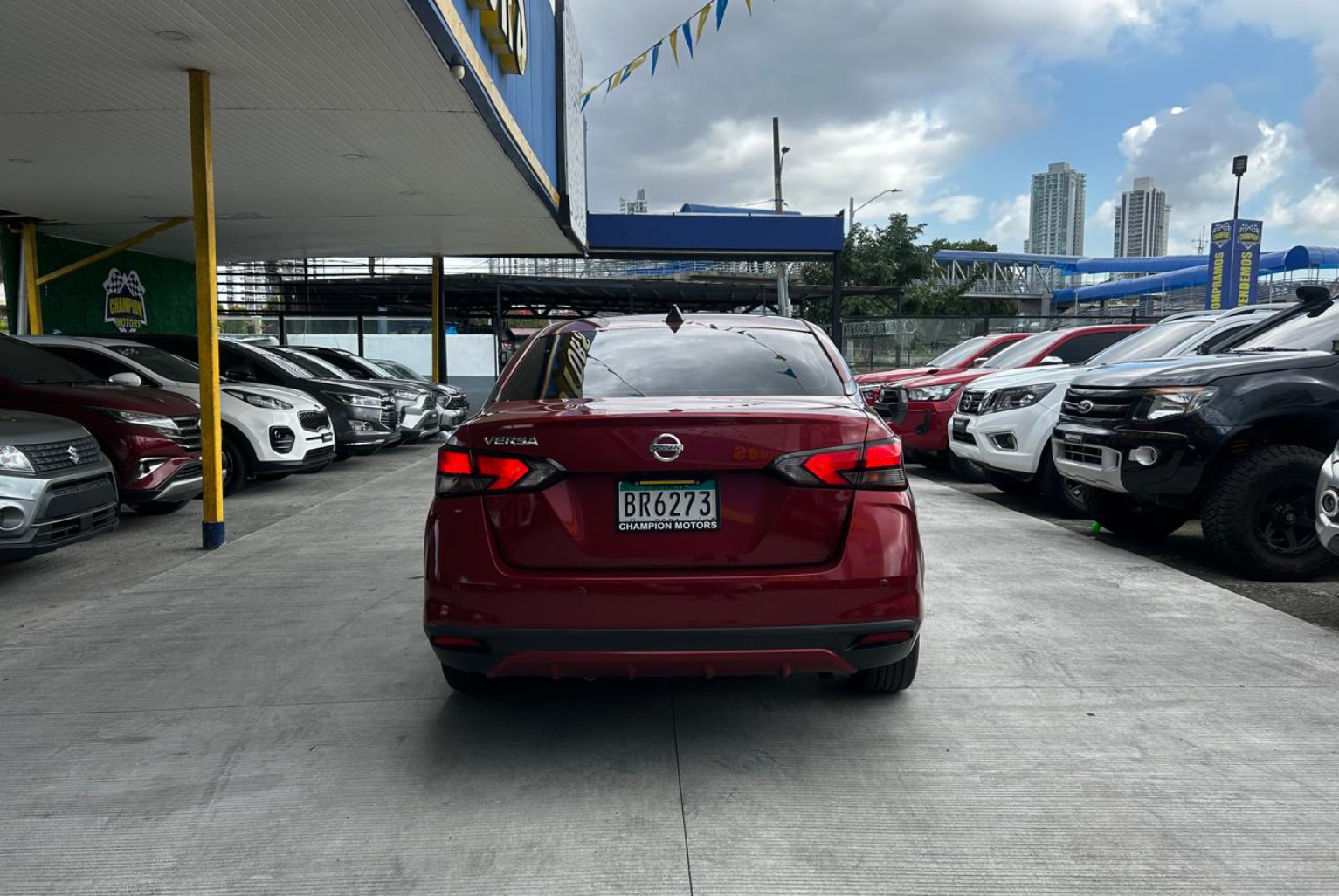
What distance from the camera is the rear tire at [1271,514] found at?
18.9 feet

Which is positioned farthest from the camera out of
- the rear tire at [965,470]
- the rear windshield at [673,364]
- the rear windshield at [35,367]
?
the rear tire at [965,470]

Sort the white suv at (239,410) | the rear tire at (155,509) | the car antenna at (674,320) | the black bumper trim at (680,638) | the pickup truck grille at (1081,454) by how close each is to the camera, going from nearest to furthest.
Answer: the black bumper trim at (680,638) → the car antenna at (674,320) → the pickup truck grille at (1081,454) → the rear tire at (155,509) → the white suv at (239,410)

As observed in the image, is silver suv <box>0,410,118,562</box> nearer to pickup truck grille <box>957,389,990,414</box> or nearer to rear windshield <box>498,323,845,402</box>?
rear windshield <box>498,323,845,402</box>

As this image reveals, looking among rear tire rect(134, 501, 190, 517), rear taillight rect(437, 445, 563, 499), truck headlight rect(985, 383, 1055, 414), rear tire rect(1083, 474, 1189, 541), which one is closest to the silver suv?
rear tire rect(134, 501, 190, 517)

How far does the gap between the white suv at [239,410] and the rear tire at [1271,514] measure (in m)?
8.34

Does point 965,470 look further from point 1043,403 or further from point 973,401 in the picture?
point 1043,403

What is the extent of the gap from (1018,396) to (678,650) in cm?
637

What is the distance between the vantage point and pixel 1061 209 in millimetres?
134250

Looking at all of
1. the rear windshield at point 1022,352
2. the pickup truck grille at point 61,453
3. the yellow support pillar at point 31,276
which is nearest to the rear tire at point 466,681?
the pickup truck grille at point 61,453

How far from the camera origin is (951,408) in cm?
1123

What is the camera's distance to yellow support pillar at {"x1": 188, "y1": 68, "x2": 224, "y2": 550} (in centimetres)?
739

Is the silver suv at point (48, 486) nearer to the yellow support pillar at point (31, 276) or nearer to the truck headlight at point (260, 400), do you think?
the truck headlight at point (260, 400)

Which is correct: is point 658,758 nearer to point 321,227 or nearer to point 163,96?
point 163,96

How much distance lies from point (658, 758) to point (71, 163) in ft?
33.5
